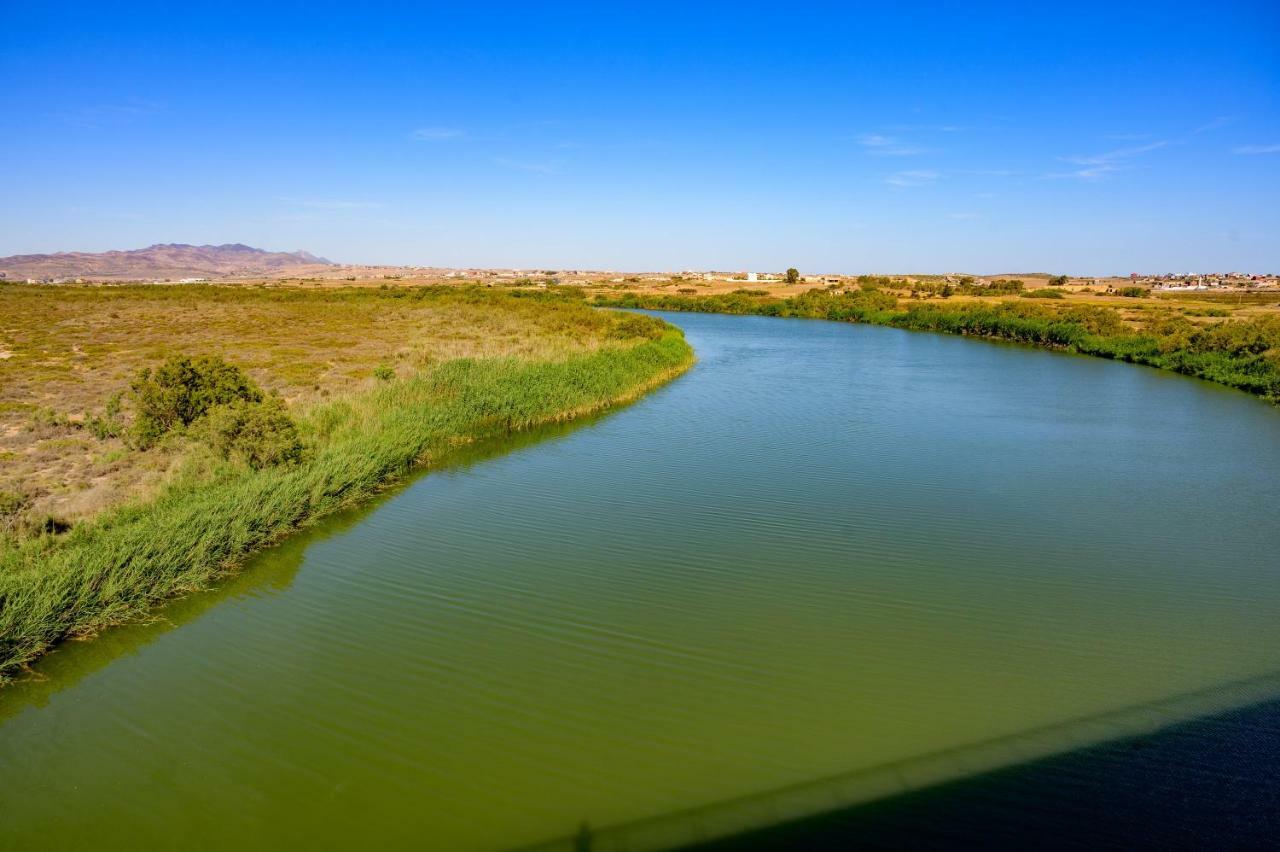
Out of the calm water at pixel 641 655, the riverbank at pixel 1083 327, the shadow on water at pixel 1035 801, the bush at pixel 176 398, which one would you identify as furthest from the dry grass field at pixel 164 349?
the riverbank at pixel 1083 327

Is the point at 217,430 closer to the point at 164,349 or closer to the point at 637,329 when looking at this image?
the point at 164,349

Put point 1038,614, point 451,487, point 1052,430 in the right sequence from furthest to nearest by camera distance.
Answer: point 1052,430 → point 451,487 → point 1038,614

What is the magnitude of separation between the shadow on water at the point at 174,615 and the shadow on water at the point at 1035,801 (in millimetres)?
5583

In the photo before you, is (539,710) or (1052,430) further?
(1052,430)

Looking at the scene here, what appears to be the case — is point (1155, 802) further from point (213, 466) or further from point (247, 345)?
point (247, 345)

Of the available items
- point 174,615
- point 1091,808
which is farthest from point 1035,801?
point 174,615

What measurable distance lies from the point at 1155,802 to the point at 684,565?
5.67 meters

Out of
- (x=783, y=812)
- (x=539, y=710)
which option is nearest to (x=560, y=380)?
(x=539, y=710)

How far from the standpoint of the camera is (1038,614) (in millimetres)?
8555

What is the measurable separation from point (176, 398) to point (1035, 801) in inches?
607

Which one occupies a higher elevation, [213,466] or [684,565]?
[213,466]

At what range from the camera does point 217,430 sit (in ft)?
40.0

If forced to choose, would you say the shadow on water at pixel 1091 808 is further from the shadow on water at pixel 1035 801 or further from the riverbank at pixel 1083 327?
the riverbank at pixel 1083 327

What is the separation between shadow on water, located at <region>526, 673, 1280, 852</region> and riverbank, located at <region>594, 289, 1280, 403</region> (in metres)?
24.0
